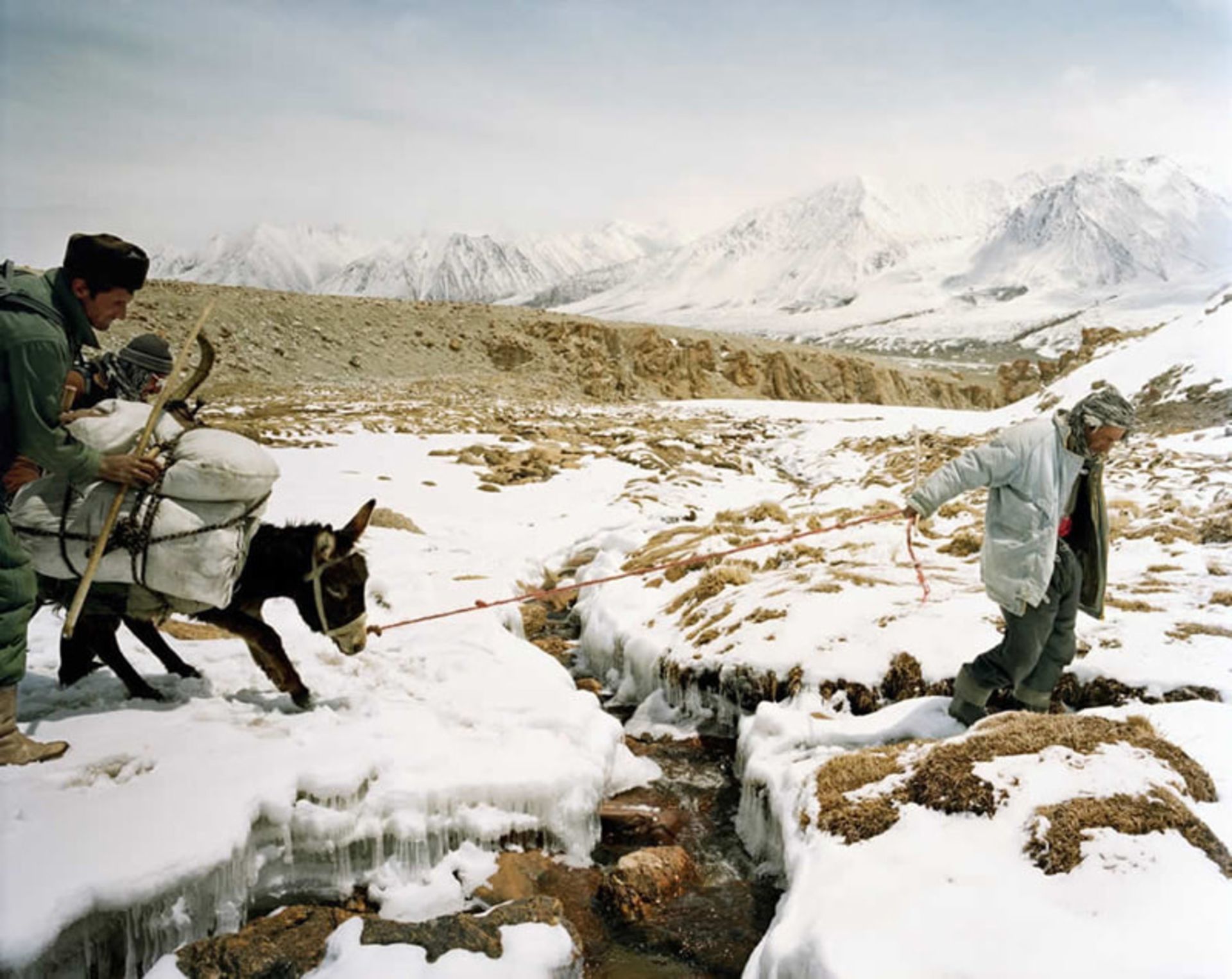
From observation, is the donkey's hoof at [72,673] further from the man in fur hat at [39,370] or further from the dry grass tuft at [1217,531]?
the dry grass tuft at [1217,531]

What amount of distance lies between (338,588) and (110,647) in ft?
4.54

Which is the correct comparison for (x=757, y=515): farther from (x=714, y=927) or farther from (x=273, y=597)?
(x=273, y=597)

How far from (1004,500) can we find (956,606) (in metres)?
2.30

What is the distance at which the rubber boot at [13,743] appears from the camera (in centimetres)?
370

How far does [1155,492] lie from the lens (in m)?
11.5

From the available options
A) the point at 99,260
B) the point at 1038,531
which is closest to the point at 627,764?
the point at 1038,531

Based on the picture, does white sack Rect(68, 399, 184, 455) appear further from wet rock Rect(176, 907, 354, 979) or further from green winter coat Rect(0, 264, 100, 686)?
wet rock Rect(176, 907, 354, 979)

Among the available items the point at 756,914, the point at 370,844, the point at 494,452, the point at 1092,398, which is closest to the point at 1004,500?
the point at 1092,398

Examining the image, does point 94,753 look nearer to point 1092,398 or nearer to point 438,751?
point 438,751

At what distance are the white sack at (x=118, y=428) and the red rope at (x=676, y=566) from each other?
94.0 inches

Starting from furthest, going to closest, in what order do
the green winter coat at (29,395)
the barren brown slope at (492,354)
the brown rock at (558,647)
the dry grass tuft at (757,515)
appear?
the barren brown slope at (492,354) < the dry grass tuft at (757,515) < the brown rock at (558,647) < the green winter coat at (29,395)

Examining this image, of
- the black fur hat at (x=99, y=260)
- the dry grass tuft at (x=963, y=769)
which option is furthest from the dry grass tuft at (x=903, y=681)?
the black fur hat at (x=99, y=260)

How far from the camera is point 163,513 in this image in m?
4.24

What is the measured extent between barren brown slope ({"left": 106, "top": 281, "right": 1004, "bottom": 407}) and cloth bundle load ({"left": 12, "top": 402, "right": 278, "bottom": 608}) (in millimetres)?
35459
